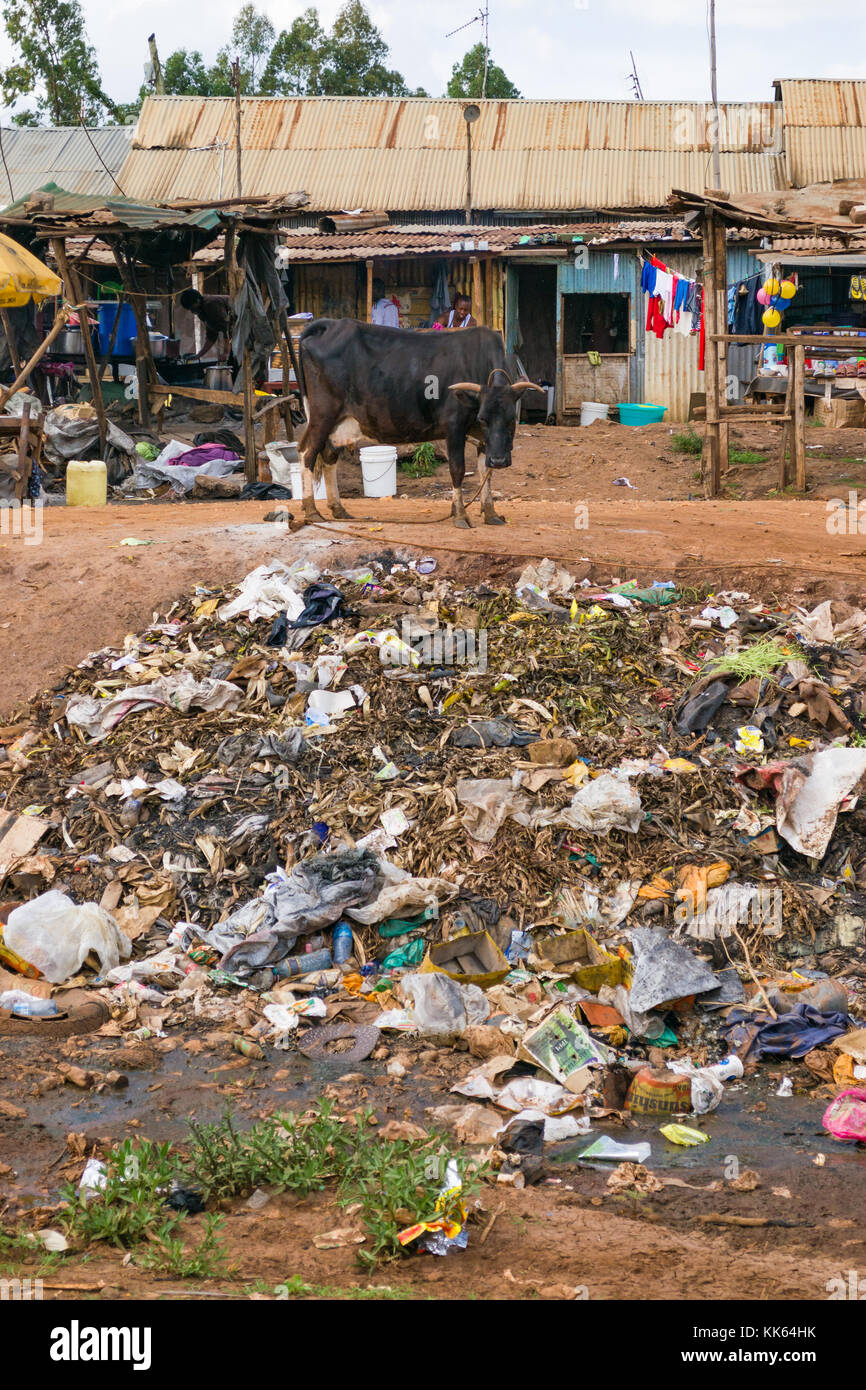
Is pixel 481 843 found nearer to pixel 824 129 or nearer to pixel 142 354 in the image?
pixel 142 354

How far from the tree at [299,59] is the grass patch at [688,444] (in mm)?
22751

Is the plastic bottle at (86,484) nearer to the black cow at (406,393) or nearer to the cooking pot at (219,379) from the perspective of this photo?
the black cow at (406,393)

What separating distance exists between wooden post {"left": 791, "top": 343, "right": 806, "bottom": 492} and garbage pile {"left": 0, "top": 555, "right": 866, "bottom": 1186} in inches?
190

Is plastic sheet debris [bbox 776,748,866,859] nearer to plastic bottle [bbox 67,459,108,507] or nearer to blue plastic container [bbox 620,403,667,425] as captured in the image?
plastic bottle [bbox 67,459,108,507]

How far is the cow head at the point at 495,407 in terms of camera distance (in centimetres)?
944

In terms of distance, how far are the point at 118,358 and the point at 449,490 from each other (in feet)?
22.7

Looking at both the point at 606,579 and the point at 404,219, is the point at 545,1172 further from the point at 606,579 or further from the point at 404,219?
the point at 404,219

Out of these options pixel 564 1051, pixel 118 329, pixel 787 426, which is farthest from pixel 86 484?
pixel 564 1051

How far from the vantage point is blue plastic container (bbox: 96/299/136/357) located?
56.3ft

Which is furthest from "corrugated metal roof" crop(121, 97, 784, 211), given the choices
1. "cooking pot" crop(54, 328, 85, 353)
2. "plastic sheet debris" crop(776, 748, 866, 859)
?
"plastic sheet debris" crop(776, 748, 866, 859)

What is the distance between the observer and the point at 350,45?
109 ft

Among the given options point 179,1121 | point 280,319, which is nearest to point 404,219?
point 280,319

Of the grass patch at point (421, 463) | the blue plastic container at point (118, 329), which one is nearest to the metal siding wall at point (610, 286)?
the grass patch at point (421, 463)

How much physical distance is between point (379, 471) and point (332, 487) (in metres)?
2.40
